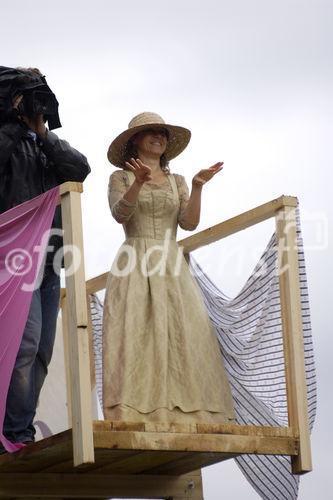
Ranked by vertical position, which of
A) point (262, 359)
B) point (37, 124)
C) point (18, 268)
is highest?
point (37, 124)

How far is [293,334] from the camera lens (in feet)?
35.1

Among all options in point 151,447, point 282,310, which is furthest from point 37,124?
point 151,447

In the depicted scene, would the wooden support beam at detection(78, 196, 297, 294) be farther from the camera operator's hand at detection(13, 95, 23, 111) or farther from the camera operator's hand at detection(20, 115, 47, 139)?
the camera operator's hand at detection(13, 95, 23, 111)

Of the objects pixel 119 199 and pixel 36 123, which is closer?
pixel 36 123

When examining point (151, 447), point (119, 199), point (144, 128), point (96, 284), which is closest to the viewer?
point (151, 447)

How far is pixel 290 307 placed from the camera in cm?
1073

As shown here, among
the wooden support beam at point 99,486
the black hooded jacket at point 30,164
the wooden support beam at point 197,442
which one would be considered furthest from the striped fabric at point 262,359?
the black hooded jacket at point 30,164

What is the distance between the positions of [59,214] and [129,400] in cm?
126

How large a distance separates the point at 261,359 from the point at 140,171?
1.55 meters

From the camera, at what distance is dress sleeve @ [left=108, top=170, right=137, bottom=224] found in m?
10.9

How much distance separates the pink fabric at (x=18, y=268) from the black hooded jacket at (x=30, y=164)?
0.27m

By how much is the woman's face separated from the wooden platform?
2.00 metres

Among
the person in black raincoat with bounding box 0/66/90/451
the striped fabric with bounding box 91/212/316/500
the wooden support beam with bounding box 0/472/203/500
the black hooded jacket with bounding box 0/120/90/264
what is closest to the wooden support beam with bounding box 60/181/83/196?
the person in black raincoat with bounding box 0/66/90/451

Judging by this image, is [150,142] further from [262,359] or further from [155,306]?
[262,359]
